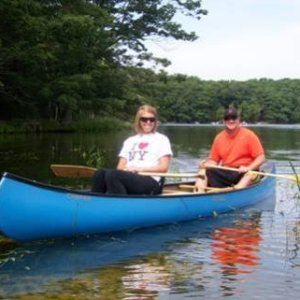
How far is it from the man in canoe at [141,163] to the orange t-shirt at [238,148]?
80.5 inches

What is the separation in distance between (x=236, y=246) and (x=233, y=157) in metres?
2.84

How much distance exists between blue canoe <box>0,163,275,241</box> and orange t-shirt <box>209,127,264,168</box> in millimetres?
973

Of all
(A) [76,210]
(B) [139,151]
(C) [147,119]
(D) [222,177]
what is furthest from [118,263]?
(D) [222,177]

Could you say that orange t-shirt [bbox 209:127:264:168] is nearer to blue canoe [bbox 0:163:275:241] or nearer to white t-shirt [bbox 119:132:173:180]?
blue canoe [bbox 0:163:275:241]

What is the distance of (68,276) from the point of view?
5.98 metres

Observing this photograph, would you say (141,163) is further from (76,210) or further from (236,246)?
(236,246)

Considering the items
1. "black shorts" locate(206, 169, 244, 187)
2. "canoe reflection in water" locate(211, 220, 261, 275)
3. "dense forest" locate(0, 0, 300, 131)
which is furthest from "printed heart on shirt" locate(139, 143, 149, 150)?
"dense forest" locate(0, 0, 300, 131)

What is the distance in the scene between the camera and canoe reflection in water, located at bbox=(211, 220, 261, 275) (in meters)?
6.46

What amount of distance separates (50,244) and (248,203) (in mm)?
4251

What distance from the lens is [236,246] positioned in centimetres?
740

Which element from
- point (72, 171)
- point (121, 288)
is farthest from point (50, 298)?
point (72, 171)

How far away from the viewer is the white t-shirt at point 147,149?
8.22 m

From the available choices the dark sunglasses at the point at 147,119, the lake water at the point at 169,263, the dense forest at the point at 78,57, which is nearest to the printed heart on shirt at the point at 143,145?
the dark sunglasses at the point at 147,119

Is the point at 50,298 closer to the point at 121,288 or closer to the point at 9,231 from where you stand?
the point at 121,288
